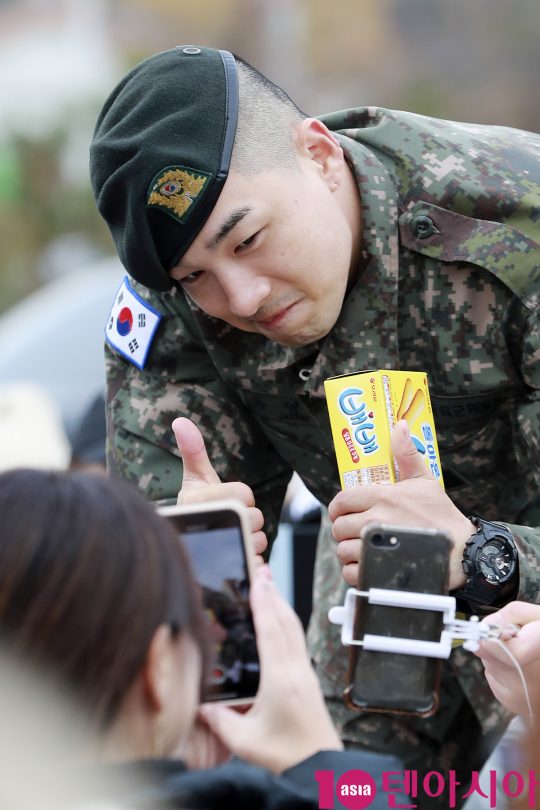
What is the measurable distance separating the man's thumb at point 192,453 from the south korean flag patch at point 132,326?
45cm

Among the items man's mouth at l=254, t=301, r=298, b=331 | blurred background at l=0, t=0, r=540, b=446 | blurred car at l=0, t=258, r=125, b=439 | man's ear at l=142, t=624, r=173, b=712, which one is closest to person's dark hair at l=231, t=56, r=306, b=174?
man's mouth at l=254, t=301, r=298, b=331

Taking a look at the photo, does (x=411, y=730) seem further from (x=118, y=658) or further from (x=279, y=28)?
(x=279, y=28)

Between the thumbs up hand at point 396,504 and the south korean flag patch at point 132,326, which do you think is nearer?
the thumbs up hand at point 396,504

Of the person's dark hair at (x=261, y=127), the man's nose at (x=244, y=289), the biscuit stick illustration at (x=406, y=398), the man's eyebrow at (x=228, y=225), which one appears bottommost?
the biscuit stick illustration at (x=406, y=398)

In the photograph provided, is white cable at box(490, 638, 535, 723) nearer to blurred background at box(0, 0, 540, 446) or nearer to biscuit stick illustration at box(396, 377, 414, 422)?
biscuit stick illustration at box(396, 377, 414, 422)

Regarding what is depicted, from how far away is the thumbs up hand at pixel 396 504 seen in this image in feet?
7.25

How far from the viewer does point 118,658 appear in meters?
1.47

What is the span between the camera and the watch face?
2303mm

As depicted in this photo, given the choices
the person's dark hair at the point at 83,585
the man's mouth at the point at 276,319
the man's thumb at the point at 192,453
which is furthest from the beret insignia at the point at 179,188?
the person's dark hair at the point at 83,585

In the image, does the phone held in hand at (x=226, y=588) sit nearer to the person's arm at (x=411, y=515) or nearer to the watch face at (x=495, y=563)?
the person's arm at (x=411, y=515)

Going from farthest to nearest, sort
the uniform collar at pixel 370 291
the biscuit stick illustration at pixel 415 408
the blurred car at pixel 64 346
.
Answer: the blurred car at pixel 64 346, the uniform collar at pixel 370 291, the biscuit stick illustration at pixel 415 408

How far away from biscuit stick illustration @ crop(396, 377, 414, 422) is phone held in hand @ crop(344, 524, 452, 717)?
460mm

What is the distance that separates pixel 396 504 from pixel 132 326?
920 mm

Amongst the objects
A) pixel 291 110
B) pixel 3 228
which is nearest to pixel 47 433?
pixel 291 110
